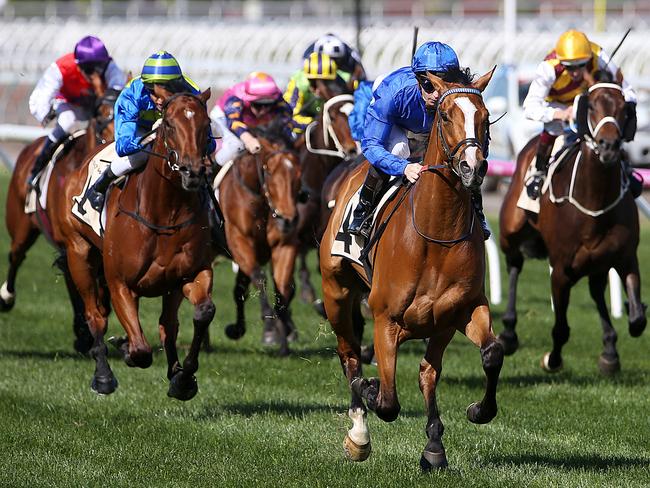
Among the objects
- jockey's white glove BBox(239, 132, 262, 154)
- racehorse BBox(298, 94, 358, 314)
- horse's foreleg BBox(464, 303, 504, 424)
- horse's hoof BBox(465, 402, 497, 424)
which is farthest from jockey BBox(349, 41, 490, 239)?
racehorse BBox(298, 94, 358, 314)

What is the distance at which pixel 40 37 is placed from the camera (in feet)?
103

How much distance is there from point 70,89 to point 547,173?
12.2ft

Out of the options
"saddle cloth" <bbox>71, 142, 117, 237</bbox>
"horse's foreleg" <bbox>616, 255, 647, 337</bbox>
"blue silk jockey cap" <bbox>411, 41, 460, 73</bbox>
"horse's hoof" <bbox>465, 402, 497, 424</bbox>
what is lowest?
"horse's foreleg" <bbox>616, 255, 647, 337</bbox>

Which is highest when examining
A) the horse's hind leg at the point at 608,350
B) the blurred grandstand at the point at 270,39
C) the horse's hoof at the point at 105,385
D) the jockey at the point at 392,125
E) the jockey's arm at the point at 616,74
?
the jockey at the point at 392,125

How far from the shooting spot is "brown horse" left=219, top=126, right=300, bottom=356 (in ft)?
34.7

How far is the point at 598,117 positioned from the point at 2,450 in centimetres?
433

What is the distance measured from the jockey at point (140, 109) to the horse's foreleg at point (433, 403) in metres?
1.75

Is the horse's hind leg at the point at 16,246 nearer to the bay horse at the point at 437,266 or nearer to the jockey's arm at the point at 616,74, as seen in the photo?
the jockey's arm at the point at 616,74

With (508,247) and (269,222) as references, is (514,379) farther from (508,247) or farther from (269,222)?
(269,222)

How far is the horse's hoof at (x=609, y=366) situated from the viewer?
955 cm

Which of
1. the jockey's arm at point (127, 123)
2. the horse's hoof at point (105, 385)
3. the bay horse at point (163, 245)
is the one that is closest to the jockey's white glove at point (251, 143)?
the jockey's arm at point (127, 123)

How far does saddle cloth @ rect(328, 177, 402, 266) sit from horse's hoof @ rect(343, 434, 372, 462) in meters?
0.92

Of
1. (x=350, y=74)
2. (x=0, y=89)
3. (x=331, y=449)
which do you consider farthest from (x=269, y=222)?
(x=0, y=89)

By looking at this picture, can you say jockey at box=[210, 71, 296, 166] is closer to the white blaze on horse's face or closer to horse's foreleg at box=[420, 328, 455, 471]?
horse's foreleg at box=[420, 328, 455, 471]
